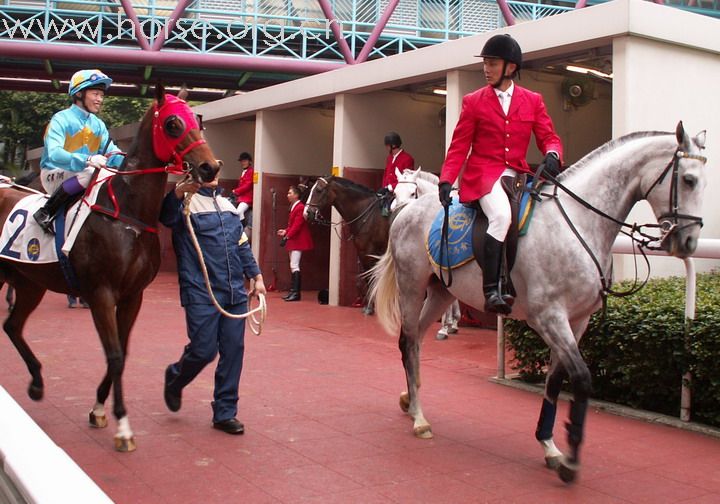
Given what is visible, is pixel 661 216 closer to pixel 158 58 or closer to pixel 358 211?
pixel 358 211

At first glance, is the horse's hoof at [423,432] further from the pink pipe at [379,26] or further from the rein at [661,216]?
the pink pipe at [379,26]

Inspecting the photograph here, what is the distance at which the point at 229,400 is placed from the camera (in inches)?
215

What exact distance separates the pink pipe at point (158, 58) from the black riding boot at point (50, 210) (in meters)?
13.8

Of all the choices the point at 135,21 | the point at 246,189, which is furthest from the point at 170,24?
the point at 246,189

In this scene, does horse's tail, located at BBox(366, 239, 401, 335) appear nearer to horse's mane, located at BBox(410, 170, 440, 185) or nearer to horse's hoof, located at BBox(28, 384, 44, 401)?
horse's mane, located at BBox(410, 170, 440, 185)

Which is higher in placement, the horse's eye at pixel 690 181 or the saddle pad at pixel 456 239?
the horse's eye at pixel 690 181

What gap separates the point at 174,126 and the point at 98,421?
7.09ft

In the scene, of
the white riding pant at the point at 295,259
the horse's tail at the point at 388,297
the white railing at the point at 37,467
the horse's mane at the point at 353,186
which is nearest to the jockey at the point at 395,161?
the horse's mane at the point at 353,186

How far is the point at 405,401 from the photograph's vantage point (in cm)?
605

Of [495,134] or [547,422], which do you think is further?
[495,134]

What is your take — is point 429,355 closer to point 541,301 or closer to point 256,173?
point 541,301

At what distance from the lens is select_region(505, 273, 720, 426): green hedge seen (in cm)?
561

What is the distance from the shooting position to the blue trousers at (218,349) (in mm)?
5344

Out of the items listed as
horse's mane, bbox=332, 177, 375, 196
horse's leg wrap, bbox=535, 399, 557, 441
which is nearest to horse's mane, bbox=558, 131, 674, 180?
horse's leg wrap, bbox=535, 399, 557, 441
